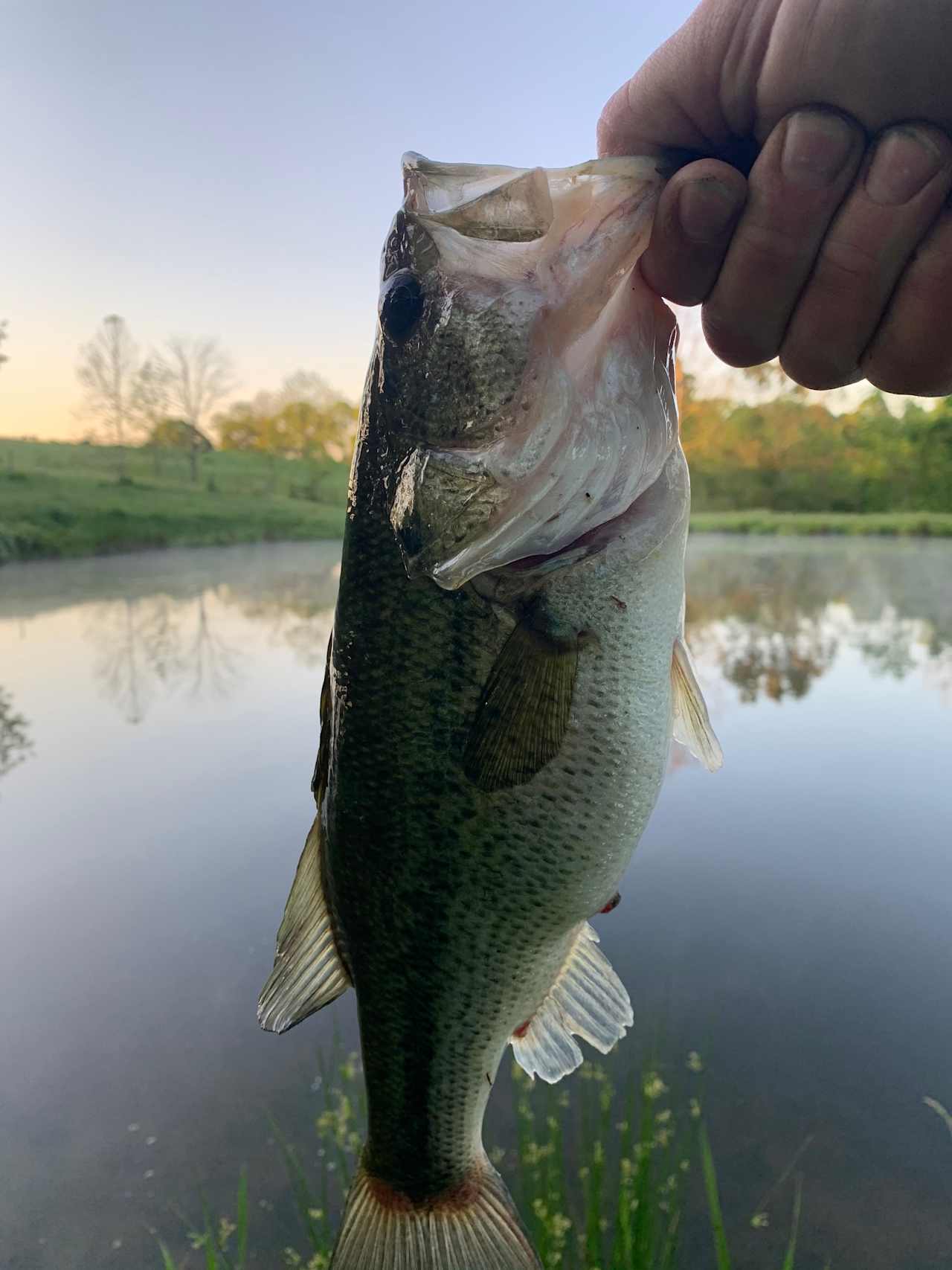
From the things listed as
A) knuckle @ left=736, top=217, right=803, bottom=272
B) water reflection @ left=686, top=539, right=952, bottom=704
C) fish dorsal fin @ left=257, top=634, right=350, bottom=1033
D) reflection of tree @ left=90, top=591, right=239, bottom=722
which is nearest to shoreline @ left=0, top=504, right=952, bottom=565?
water reflection @ left=686, top=539, right=952, bottom=704

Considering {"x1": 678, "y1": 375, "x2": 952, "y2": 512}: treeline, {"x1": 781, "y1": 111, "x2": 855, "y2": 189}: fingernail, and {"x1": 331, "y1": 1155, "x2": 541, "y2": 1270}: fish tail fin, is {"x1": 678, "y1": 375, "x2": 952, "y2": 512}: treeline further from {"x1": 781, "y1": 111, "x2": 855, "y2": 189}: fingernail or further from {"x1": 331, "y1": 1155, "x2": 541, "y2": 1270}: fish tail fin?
{"x1": 331, "y1": 1155, "x2": 541, "y2": 1270}: fish tail fin

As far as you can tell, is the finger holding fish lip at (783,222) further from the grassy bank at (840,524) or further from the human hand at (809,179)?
the grassy bank at (840,524)

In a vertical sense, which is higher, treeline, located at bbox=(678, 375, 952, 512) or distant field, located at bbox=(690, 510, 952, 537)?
treeline, located at bbox=(678, 375, 952, 512)

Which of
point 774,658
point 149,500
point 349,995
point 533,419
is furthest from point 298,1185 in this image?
point 149,500

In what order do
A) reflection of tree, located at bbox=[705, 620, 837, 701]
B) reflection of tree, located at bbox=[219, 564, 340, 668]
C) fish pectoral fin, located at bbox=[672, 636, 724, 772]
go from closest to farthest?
1. fish pectoral fin, located at bbox=[672, 636, 724, 772]
2. reflection of tree, located at bbox=[705, 620, 837, 701]
3. reflection of tree, located at bbox=[219, 564, 340, 668]

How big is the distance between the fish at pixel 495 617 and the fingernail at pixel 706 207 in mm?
50

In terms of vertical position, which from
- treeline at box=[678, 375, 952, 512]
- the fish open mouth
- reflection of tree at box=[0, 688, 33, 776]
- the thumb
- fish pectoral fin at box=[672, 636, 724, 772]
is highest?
treeline at box=[678, 375, 952, 512]

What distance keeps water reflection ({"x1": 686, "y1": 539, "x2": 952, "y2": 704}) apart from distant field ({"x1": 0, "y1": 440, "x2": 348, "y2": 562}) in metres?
5.13

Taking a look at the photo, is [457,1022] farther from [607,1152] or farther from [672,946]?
[672,946]

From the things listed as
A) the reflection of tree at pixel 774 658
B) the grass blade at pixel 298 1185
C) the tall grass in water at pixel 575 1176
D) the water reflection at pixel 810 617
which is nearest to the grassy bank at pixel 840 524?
the water reflection at pixel 810 617

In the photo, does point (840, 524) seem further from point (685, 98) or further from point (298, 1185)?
point (685, 98)

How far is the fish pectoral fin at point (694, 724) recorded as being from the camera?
1.03 m

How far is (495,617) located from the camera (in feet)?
3.10

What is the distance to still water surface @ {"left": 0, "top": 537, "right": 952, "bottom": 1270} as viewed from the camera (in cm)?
242
